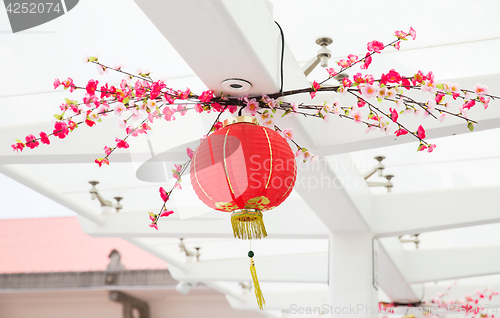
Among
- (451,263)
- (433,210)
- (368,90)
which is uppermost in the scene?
(451,263)

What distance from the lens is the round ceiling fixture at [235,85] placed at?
2547 millimetres

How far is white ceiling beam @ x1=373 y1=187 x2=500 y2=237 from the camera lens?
14.9 ft

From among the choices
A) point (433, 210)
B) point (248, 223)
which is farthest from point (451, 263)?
point (248, 223)

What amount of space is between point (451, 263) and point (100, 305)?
6338mm

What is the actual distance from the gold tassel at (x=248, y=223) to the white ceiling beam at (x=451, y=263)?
4545 millimetres

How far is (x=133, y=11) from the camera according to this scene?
2965 millimetres

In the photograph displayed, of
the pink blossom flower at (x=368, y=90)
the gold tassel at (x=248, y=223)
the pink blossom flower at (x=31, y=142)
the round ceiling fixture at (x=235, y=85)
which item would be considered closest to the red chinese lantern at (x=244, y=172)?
the gold tassel at (x=248, y=223)

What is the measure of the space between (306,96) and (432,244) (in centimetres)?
426

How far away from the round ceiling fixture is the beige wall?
805cm

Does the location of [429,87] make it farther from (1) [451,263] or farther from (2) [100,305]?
(2) [100,305]

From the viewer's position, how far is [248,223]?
242cm

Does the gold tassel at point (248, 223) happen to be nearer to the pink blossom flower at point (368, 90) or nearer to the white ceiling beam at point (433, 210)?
the pink blossom flower at point (368, 90)

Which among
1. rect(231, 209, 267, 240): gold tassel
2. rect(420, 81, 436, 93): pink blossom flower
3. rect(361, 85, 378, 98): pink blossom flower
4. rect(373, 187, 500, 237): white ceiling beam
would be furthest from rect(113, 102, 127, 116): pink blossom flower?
rect(373, 187, 500, 237): white ceiling beam

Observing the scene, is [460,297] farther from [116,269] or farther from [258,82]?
[258,82]
